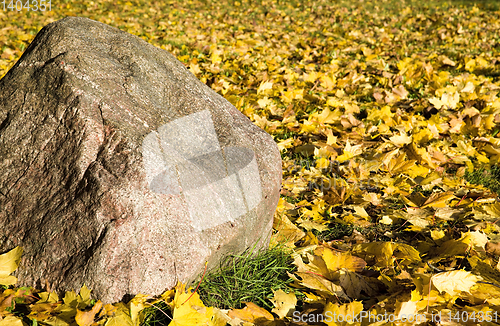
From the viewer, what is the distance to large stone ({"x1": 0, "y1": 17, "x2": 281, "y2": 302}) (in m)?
1.20

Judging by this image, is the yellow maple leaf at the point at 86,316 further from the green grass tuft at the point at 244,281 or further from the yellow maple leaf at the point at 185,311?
the green grass tuft at the point at 244,281

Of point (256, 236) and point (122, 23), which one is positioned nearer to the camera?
point (256, 236)

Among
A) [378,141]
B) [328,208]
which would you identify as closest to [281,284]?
[328,208]

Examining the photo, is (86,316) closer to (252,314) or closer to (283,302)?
(252,314)

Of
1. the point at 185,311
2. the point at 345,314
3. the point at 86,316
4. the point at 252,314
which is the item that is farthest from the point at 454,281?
the point at 86,316

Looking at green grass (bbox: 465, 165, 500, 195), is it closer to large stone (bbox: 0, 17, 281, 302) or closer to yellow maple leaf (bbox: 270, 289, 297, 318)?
large stone (bbox: 0, 17, 281, 302)

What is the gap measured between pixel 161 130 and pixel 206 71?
258 centimetres

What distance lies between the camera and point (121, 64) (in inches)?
63.4

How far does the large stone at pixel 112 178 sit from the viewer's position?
1.20 m

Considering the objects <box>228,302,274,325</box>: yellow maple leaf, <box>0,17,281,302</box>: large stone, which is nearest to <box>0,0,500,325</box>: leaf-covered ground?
<box>228,302,274,325</box>: yellow maple leaf

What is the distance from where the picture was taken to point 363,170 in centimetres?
230

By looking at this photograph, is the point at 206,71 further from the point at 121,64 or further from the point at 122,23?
the point at 122,23

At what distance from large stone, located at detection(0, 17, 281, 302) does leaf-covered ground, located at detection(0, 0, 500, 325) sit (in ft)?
0.37

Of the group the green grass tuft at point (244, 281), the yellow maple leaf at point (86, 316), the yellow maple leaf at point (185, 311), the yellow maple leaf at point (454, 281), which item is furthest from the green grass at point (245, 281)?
the yellow maple leaf at point (454, 281)
